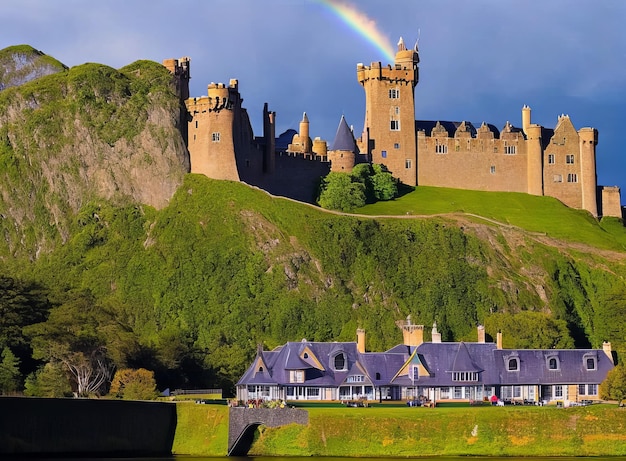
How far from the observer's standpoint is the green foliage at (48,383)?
103m

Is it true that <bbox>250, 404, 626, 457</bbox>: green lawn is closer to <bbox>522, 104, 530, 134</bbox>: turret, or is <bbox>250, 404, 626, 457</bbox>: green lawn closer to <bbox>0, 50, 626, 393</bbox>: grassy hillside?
<bbox>0, 50, 626, 393</bbox>: grassy hillside

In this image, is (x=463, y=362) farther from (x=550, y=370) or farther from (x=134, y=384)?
(x=134, y=384)

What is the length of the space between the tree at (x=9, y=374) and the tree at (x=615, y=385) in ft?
137

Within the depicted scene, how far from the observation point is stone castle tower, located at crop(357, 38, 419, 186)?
545 ft

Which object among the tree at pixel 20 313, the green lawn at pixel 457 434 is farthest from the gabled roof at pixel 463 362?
the tree at pixel 20 313

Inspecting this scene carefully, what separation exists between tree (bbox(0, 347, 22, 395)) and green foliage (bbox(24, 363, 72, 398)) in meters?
0.76

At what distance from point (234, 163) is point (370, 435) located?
62.0 metres

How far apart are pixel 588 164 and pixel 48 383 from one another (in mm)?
82675

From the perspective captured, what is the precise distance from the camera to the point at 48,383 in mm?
103312

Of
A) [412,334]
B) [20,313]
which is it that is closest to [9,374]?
[20,313]

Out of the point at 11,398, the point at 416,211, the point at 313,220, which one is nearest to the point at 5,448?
the point at 11,398

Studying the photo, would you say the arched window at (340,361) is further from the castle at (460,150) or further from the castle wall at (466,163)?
the castle wall at (466,163)

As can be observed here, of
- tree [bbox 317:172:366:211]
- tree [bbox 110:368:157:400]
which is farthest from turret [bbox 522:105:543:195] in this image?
tree [bbox 110:368:157:400]

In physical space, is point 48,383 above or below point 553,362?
below
